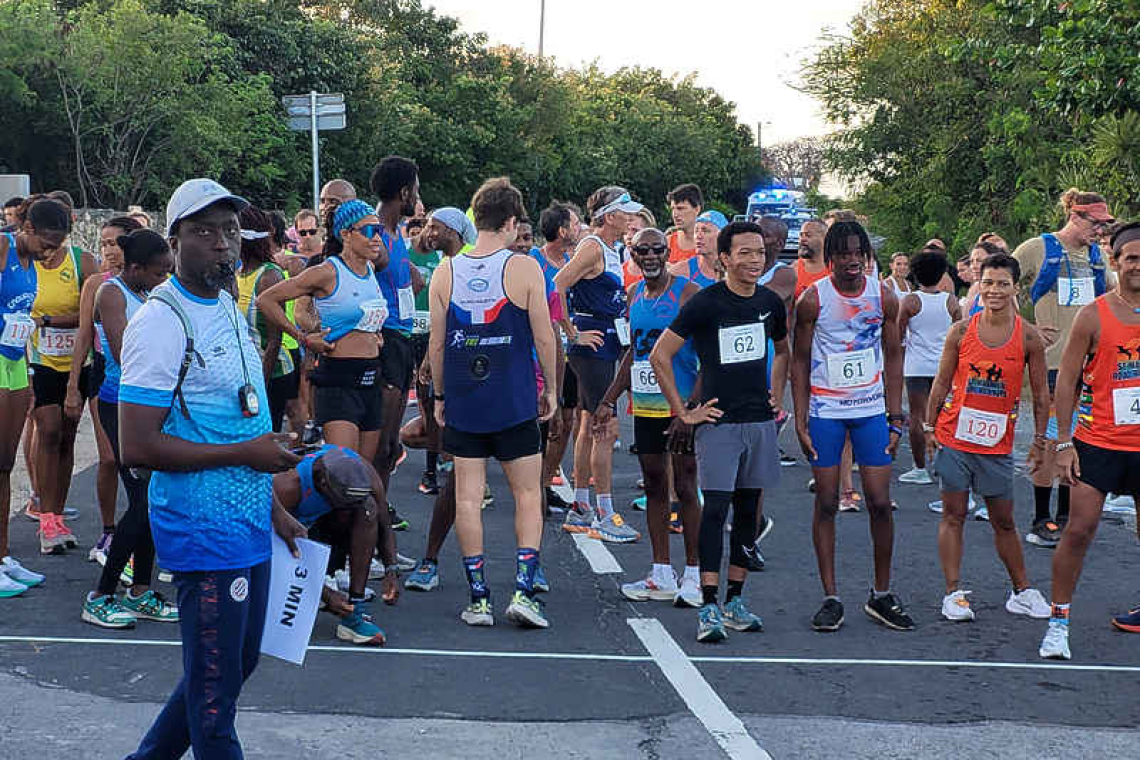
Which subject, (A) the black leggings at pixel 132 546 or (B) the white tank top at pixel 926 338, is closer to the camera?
(A) the black leggings at pixel 132 546

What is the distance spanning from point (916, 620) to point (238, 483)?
442 cm

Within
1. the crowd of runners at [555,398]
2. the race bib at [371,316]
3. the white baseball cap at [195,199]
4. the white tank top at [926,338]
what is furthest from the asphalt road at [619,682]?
the white tank top at [926,338]

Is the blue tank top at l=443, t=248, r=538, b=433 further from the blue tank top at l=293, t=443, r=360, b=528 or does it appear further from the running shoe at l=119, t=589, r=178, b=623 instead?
the running shoe at l=119, t=589, r=178, b=623

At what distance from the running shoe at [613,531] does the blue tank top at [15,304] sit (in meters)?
3.65

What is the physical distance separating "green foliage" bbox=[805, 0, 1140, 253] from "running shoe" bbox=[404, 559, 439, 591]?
13062mm

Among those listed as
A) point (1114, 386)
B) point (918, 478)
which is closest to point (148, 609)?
point (1114, 386)

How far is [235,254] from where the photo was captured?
13.5 ft

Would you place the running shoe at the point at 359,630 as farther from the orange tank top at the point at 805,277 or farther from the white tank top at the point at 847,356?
the orange tank top at the point at 805,277

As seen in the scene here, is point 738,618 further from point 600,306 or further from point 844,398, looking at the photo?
point 600,306

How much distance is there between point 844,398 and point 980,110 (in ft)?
78.7

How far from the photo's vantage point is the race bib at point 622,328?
9625 millimetres

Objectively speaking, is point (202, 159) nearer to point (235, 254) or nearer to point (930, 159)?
point (930, 159)

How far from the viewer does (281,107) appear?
39.0m

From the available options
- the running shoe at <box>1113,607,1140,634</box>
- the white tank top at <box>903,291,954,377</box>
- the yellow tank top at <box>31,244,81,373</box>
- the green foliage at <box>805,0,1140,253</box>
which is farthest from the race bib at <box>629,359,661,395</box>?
the green foliage at <box>805,0,1140,253</box>
